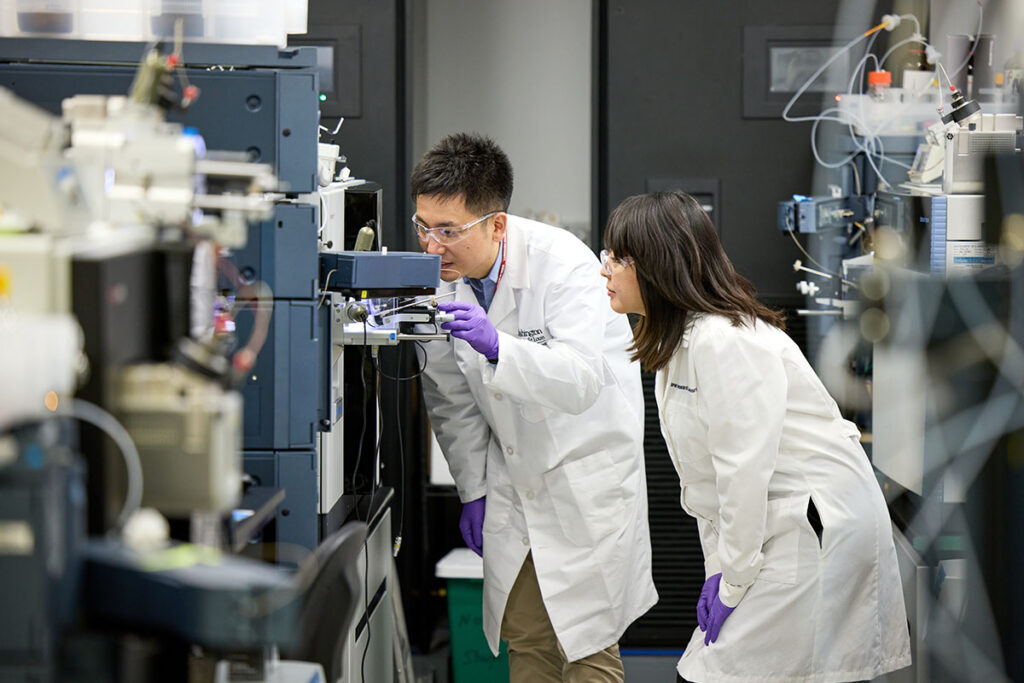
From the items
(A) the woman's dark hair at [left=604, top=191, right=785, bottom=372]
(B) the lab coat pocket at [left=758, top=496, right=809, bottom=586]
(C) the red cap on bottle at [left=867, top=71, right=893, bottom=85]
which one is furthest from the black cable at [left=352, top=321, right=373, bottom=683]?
(C) the red cap on bottle at [left=867, top=71, right=893, bottom=85]

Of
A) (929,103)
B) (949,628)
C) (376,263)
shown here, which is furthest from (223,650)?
(929,103)

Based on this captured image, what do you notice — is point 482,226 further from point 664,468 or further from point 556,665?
point 664,468

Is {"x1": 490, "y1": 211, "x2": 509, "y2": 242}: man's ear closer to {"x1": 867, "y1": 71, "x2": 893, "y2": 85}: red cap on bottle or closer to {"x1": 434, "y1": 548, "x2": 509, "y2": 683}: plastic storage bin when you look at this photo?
{"x1": 434, "y1": 548, "x2": 509, "y2": 683}: plastic storage bin

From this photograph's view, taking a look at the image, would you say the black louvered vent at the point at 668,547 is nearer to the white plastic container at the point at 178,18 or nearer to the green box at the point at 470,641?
the green box at the point at 470,641

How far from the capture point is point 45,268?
1.09 m

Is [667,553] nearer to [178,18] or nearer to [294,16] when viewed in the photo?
[294,16]

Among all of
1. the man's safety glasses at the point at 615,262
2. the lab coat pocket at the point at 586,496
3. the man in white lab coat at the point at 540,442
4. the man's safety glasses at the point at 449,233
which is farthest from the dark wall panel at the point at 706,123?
the man's safety glasses at the point at 615,262

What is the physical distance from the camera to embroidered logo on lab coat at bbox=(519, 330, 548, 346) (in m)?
2.40

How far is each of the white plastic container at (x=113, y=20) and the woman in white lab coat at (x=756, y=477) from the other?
881 mm

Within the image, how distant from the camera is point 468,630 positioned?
3.04m

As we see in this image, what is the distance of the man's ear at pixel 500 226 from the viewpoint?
2402 millimetres

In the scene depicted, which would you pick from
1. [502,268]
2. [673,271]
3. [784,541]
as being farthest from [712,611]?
[502,268]

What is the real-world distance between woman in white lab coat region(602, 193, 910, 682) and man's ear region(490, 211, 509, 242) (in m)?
0.45

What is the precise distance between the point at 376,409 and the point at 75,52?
3.29 ft
